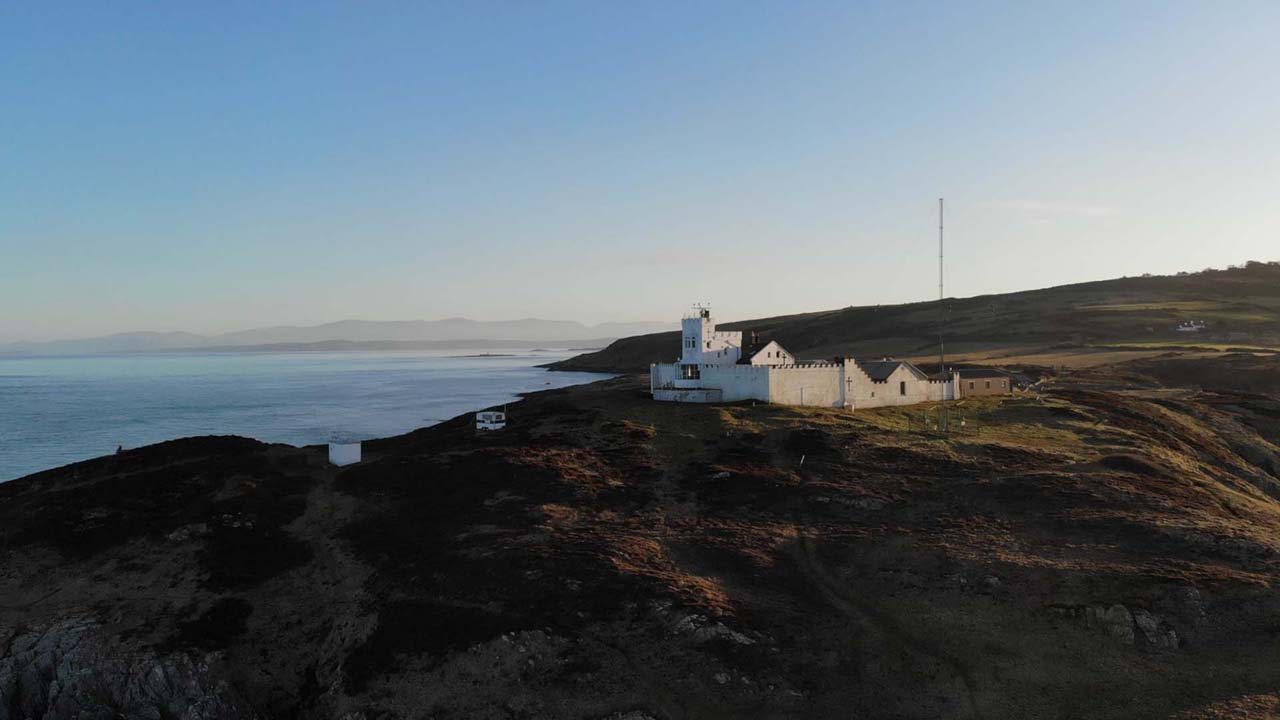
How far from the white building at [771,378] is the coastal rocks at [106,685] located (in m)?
48.3

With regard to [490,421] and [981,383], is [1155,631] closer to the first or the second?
[490,421]

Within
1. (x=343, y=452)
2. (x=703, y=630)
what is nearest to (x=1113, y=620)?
(x=703, y=630)

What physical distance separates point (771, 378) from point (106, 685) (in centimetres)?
5272

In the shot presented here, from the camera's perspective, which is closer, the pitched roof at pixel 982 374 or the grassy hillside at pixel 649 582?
the grassy hillside at pixel 649 582

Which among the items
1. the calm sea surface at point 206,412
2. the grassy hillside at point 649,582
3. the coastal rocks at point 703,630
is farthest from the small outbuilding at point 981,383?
the calm sea surface at point 206,412

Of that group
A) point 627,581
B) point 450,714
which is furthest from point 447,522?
point 450,714

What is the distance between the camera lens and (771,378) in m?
69.4

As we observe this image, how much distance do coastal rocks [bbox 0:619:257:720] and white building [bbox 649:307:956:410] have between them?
158 feet

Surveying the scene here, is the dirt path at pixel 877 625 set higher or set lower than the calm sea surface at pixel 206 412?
lower

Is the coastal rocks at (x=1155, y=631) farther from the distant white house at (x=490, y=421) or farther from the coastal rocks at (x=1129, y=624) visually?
the distant white house at (x=490, y=421)

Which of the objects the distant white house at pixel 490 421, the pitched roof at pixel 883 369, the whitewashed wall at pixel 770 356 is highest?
the whitewashed wall at pixel 770 356

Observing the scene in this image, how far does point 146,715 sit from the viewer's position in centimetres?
2897

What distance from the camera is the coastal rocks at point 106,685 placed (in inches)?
1156

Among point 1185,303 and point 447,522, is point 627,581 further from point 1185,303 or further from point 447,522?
point 1185,303
